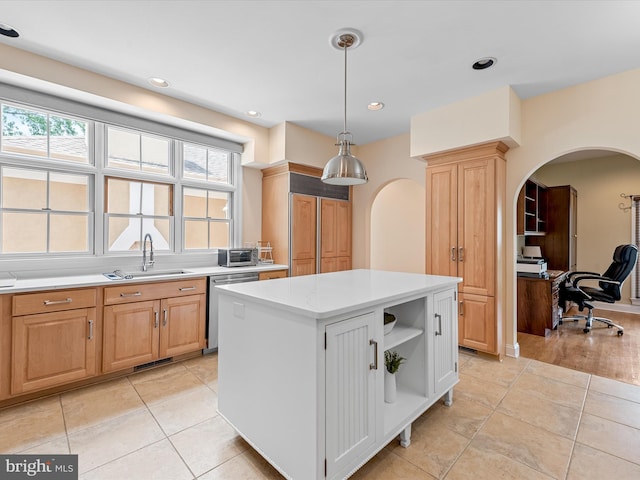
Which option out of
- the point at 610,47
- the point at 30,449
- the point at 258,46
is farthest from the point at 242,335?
the point at 610,47

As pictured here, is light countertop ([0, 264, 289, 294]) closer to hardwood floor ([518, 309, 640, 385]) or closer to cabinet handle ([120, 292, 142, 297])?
cabinet handle ([120, 292, 142, 297])

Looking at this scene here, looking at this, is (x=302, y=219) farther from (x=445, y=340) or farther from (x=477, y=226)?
(x=445, y=340)

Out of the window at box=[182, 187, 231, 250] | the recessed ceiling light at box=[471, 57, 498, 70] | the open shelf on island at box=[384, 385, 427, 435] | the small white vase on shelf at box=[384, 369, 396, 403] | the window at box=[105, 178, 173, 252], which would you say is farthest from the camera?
the window at box=[182, 187, 231, 250]

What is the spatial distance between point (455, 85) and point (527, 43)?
2.35ft

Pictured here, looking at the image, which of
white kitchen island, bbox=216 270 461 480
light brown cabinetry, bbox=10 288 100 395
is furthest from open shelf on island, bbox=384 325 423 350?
light brown cabinetry, bbox=10 288 100 395

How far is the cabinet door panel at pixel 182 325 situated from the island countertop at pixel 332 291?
4.72 feet

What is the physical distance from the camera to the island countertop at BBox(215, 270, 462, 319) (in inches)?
57.3

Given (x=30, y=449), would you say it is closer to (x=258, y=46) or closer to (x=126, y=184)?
(x=126, y=184)

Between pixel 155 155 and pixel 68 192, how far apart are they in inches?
38.1

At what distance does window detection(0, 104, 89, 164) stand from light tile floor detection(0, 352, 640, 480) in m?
2.22

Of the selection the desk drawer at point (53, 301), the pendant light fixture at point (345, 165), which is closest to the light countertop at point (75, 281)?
the desk drawer at point (53, 301)

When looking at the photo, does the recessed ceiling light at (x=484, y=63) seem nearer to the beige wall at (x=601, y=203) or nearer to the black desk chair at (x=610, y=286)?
the black desk chair at (x=610, y=286)

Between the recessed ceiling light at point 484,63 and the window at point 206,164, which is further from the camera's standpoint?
the window at point 206,164

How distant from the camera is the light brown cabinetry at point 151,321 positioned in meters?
2.70
